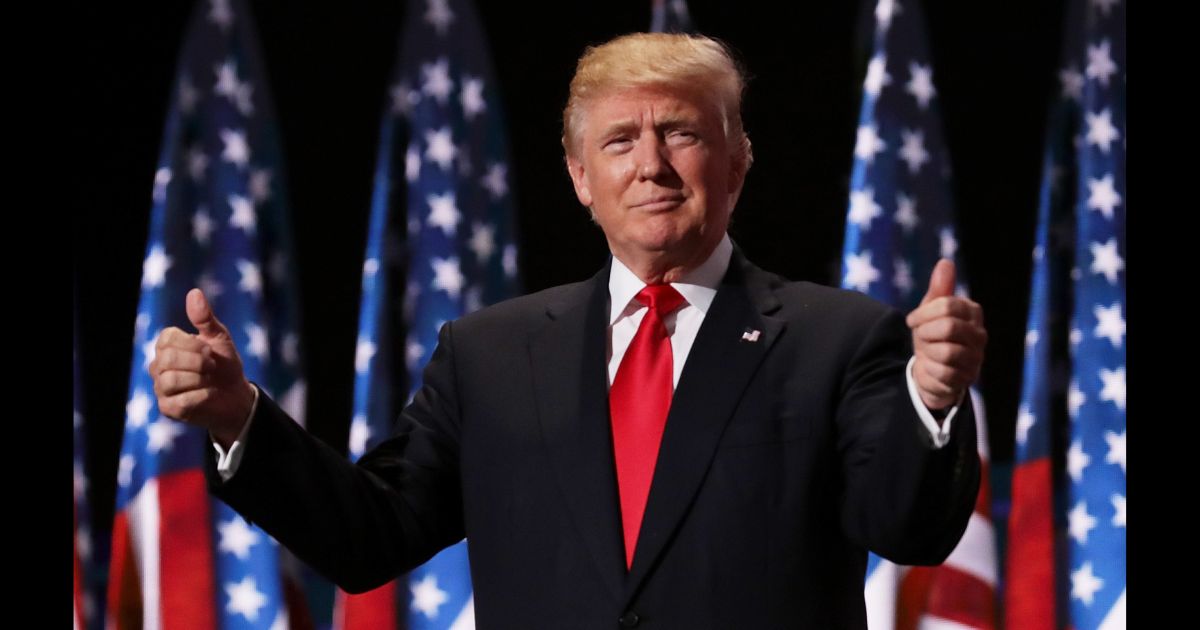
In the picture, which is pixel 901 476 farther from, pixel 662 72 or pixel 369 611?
pixel 369 611

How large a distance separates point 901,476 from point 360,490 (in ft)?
2.13

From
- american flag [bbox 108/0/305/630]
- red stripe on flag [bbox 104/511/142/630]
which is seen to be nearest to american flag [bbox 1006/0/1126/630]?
american flag [bbox 108/0/305/630]

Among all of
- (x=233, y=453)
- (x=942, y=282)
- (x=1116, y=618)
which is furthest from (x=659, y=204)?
(x=1116, y=618)

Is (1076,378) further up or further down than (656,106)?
further down

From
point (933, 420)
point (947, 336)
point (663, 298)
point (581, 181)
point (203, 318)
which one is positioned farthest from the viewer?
point (581, 181)

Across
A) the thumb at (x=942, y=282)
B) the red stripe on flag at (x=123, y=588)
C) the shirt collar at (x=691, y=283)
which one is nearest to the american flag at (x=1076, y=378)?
the shirt collar at (x=691, y=283)

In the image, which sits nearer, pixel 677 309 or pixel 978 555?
pixel 677 309

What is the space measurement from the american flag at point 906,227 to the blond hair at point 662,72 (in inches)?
71.7

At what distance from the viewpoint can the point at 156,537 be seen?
3451 mm

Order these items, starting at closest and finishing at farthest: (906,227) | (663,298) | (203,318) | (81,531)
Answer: (203,318)
(663,298)
(81,531)
(906,227)

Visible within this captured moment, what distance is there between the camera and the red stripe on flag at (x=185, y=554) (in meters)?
3.43

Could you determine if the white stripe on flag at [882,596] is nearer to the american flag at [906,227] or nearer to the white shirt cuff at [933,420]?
the american flag at [906,227]

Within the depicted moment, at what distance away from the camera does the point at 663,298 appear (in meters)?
1.66
